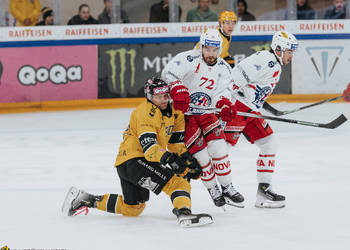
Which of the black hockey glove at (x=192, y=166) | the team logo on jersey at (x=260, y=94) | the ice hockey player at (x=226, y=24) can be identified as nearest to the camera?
the black hockey glove at (x=192, y=166)

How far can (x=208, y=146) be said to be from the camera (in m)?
4.35

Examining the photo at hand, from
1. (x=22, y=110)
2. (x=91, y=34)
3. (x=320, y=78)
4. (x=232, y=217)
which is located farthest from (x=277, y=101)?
(x=232, y=217)

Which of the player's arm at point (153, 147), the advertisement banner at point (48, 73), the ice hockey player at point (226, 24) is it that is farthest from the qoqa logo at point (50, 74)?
the player's arm at point (153, 147)

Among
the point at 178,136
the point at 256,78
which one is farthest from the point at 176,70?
the point at 256,78

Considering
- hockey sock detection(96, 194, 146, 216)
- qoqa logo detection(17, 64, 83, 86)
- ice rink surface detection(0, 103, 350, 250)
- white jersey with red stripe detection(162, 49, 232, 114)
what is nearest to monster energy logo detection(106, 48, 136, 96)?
qoqa logo detection(17, 64, 83, 86)

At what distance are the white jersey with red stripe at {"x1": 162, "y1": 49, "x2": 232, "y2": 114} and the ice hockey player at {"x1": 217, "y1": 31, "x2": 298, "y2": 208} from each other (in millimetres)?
189

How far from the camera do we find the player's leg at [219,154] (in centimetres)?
433

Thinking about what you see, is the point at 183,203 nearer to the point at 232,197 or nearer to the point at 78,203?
the point at 232,197

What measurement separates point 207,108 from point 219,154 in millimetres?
311

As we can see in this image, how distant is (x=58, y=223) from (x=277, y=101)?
565cm

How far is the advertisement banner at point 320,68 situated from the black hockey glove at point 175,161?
570cm

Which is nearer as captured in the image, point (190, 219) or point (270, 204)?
point (190, 219)

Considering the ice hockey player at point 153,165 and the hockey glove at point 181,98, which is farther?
the hockey glove at point 181,98

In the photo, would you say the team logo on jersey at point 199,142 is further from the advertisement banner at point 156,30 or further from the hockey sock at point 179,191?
the advertisement banner at point 156,30
